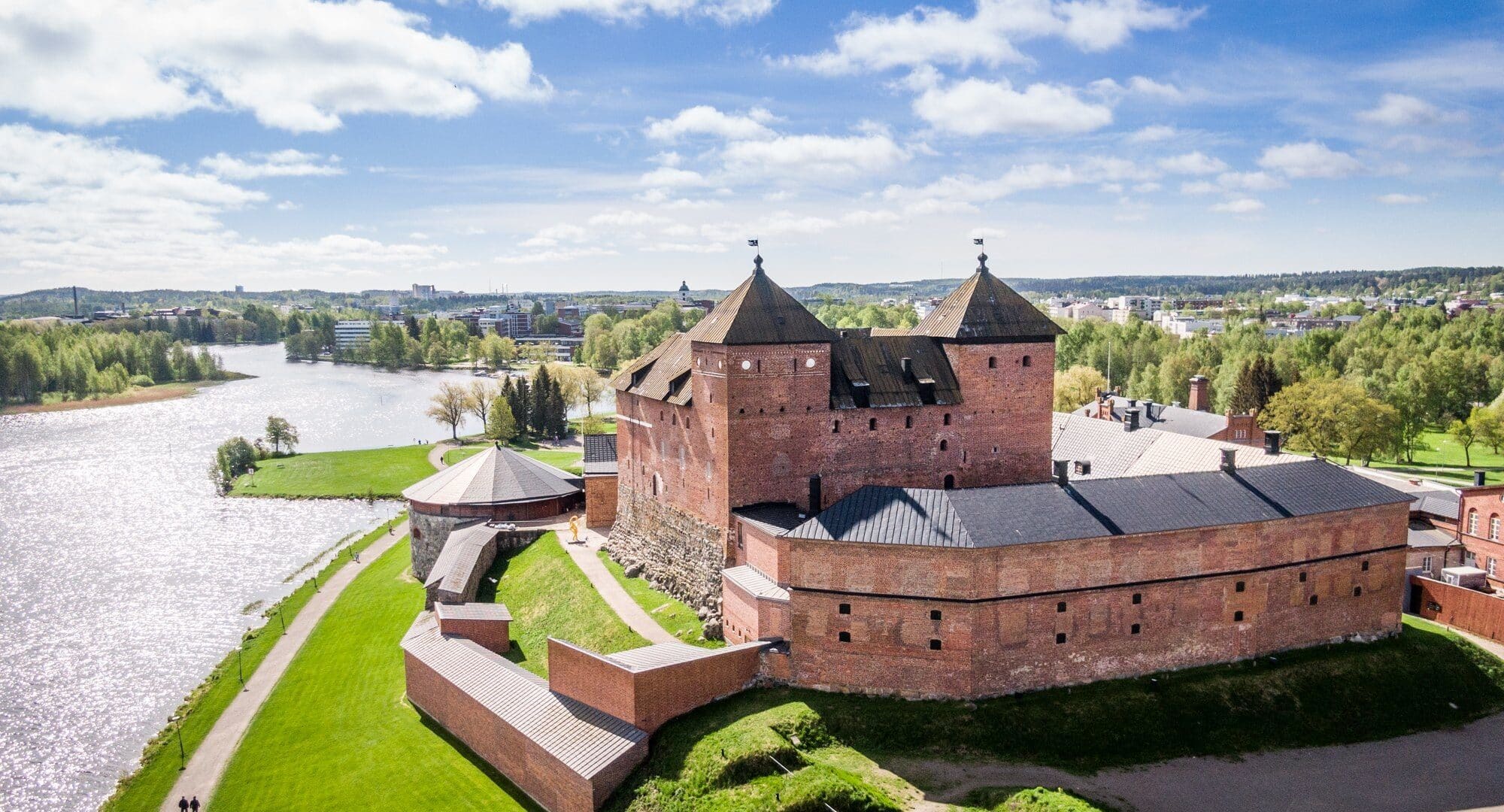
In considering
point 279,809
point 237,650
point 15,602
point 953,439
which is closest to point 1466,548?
point 953,439

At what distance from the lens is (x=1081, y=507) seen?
95.6 feet

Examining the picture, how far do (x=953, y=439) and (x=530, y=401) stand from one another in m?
57.2

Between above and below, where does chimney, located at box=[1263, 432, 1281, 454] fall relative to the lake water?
above

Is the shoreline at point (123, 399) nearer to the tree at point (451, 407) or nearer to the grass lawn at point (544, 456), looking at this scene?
the tree at point (451, 407)

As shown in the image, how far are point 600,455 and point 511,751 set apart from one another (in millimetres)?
23185

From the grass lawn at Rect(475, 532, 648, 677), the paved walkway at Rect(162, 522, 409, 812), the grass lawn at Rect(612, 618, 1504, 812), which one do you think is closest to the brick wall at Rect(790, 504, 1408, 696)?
the grass lawn at Rect(612, 618, 1504, 812)

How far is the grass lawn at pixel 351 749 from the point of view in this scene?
28.7 metres

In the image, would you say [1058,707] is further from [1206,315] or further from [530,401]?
[1206,315]

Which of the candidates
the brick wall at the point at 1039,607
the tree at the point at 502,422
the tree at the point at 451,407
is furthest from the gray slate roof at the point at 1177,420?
the tree at the point at 451,407

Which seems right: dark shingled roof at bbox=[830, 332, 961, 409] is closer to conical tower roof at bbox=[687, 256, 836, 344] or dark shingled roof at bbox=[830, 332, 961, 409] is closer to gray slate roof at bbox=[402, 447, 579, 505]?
conical tower roof at bbox=[687, 256, 836, 344]

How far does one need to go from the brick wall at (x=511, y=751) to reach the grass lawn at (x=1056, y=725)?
23.5 inches

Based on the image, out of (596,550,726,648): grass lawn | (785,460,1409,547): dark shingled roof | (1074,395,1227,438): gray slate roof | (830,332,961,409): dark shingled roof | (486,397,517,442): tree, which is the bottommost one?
(596,550,726,648): grass lawn

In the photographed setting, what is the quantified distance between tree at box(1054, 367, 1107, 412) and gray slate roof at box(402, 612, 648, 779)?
54160 millimetres

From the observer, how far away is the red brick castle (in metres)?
27.6
